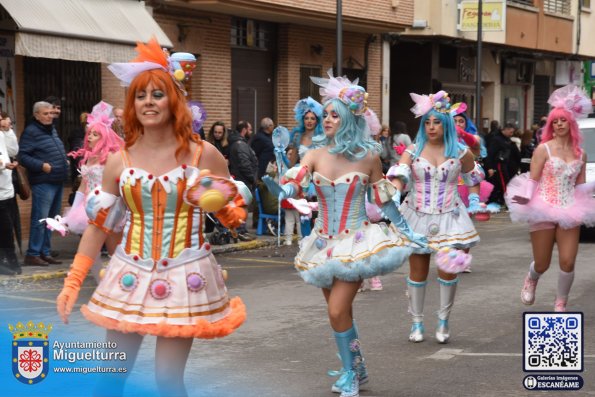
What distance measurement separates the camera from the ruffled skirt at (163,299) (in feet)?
16.5

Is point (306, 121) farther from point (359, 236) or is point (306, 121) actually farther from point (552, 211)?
point (359, 236)

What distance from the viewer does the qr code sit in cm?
678

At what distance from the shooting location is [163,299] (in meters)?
5.06

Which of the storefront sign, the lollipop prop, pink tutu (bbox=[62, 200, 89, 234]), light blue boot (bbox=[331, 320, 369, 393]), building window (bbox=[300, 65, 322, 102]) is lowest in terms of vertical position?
light blue boot (bbox=[331, 320, 369, 393])

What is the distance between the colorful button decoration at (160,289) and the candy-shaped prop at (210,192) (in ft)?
1.31

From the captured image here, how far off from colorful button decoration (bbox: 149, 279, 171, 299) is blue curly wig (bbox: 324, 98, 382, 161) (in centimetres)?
223

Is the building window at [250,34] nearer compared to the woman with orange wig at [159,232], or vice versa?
the woman with orange wig at [159,232]

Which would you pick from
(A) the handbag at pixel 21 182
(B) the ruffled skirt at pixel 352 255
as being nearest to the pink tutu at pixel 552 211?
(B) the ruffled skirt at pixel 352 255

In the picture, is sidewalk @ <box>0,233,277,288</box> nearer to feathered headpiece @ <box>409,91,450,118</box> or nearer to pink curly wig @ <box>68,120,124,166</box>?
pink curly wig @ <box>68,120,124,166</box>

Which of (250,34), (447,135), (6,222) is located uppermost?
(250,34)

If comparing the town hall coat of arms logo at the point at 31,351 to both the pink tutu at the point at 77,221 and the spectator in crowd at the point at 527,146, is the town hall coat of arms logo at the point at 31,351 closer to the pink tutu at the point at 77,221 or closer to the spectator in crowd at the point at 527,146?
the pink tutu at the point at 77,221

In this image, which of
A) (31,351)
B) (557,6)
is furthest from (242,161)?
(557,6)

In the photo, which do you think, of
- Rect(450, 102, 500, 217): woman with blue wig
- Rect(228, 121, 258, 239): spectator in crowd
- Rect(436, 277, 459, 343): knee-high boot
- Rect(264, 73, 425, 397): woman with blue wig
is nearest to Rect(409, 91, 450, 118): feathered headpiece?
Rect(450, 102, 500, 217): woman with blue wig

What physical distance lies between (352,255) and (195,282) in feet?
6.34
